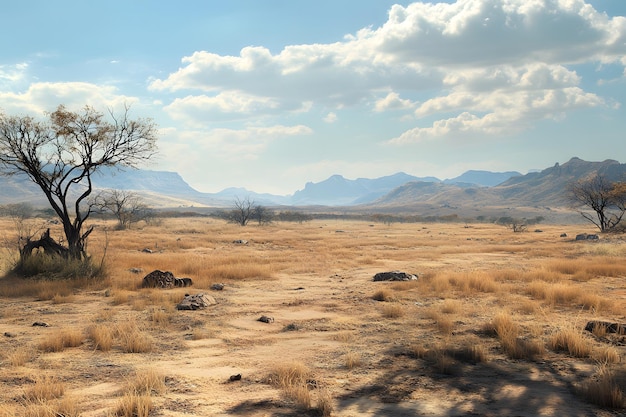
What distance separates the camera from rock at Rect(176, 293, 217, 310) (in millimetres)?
11488

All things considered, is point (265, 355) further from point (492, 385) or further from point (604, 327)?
point (604, 327)

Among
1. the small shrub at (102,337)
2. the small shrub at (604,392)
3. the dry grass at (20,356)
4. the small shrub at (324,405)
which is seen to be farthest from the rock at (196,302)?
the small shrub at (604,392)

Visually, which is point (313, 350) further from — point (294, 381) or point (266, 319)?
point (266, 319)

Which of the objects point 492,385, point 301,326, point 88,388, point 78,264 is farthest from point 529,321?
point 78,264

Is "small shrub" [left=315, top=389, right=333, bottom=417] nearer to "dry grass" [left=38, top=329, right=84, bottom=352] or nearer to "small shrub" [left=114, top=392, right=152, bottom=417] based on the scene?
"small shrub" [left=114, top=392, right=152, bottom=417]

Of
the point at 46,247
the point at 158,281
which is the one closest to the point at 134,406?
the point at 158,281

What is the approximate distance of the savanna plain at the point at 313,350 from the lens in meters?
5.50

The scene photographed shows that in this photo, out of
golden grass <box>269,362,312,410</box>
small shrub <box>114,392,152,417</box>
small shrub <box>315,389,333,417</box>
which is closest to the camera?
small shrub <box>114,392,152,417</box>

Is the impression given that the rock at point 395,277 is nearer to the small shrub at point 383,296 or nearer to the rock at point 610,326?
the small shrub at point 383,296

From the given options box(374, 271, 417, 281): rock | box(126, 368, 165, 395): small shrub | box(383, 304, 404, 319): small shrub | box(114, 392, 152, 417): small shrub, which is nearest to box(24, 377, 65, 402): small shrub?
box(126, 368, 165, 395): small shrub

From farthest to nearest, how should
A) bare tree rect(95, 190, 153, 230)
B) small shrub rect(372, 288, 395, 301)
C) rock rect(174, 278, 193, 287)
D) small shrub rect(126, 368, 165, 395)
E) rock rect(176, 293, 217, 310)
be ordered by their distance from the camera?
bare tree rect(95, 190, 153, 230), rock rect(174, 278, 193, 287), small shrub rect(372, 288, 395, 301), rock rect(176, 293, 217, 310), small shrub rect(126, 368, 165, 395)

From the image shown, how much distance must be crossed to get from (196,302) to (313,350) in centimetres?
494

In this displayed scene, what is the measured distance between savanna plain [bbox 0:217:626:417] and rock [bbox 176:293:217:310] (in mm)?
263

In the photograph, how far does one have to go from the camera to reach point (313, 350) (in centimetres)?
799
